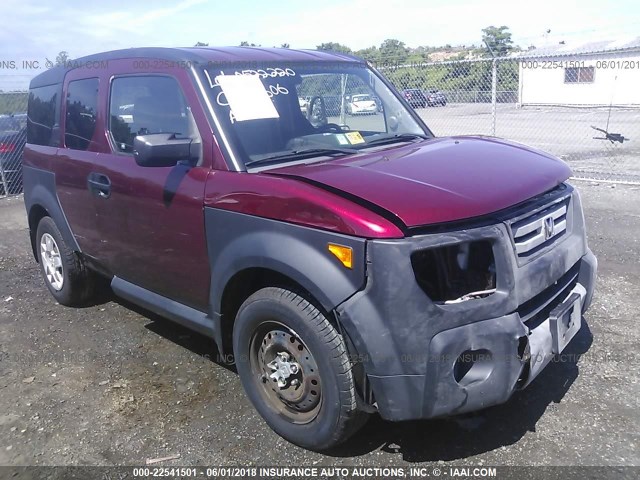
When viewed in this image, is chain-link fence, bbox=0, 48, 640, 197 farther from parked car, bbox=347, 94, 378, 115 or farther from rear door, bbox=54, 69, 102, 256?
rear door, bbox=54, 69, 102, 256

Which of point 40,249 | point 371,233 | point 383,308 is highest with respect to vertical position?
point 371,233

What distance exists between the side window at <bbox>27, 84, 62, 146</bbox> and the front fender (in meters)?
2.33

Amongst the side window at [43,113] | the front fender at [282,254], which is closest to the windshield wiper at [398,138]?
the front fender at [282,254]

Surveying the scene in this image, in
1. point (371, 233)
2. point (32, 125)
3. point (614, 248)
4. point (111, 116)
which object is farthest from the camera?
point (614, 248)

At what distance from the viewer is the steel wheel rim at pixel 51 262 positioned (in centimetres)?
517

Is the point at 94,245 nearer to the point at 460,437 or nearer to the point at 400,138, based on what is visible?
the point at 400,138

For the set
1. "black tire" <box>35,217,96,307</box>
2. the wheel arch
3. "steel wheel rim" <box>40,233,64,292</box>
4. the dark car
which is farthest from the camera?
the dark car

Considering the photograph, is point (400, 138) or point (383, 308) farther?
point (400, 138)

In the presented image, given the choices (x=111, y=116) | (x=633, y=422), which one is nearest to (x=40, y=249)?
(x=111, y=116)

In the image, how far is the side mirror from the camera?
3184mm

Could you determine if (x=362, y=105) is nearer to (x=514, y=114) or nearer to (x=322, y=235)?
(x=322, y=235)

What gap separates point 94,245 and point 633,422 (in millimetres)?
3694

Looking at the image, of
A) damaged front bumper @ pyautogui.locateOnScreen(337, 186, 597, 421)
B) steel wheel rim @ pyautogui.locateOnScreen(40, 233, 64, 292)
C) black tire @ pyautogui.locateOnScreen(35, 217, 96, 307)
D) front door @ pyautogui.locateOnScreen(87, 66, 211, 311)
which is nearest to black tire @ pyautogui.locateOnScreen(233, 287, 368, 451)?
damaged front bumper @ pyautogui.locateOnScreen(337, 186, 597, 421)

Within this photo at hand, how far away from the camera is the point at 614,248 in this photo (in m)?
6.11
